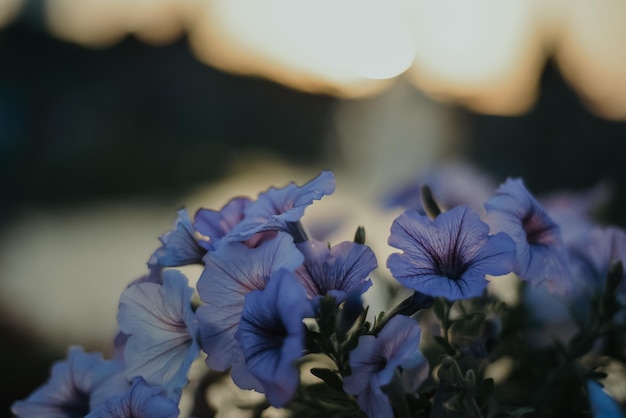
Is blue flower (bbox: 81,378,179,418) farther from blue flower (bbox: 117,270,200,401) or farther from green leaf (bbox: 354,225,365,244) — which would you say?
green leaf (bbox: 354,225,365,244)

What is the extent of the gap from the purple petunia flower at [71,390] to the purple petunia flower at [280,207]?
189mm

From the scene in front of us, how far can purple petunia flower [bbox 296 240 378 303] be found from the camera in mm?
604

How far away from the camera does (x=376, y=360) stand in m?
0.58

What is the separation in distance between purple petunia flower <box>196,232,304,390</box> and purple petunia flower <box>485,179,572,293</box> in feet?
0.69

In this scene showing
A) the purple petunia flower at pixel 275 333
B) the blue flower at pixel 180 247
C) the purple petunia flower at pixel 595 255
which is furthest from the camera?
the purple petunia flower at pixel 595 255

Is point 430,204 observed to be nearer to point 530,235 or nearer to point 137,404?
point 530,235

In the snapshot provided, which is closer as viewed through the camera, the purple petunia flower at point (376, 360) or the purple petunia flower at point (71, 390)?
the purple petunia flower at point (376, 360)

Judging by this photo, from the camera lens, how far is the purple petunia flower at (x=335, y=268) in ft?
1.98

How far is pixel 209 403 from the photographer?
0.79 metres

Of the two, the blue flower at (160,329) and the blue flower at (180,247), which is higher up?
the blue flower at (180,247)

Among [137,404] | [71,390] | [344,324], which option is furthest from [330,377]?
[71,390]

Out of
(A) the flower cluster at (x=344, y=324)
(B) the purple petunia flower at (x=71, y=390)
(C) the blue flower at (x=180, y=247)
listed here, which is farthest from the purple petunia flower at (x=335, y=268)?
(B) the purple petunia flower at (x=71, y=390)

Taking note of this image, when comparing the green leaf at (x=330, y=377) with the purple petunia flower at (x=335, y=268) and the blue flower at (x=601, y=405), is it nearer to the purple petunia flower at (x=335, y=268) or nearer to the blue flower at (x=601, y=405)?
the purple petunia flower at (x=335, y=268)

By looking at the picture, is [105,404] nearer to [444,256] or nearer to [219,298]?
[219,298]
